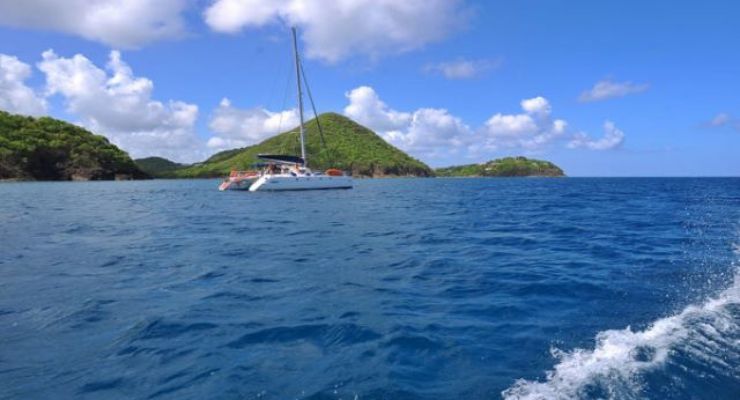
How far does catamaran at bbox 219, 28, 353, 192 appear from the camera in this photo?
61656 millimetres

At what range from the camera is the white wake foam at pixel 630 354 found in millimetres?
5789

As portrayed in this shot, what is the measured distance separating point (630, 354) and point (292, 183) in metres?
57.1

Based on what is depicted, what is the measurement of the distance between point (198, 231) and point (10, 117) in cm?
17401

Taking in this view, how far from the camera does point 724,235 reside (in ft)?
66.3

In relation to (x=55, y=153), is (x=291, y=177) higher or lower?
lower

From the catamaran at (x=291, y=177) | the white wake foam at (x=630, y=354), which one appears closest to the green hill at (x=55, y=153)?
the catamaran at (x=291, y=177)

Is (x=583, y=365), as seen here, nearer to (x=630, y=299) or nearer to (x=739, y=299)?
(x=630, y=299)

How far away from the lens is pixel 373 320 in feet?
29.1

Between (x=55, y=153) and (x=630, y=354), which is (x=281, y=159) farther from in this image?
(x=55, y=153)

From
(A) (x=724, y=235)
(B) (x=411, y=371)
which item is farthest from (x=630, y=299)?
(A) (x=724, y=235)

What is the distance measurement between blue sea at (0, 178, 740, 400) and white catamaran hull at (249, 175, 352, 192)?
4230 cm

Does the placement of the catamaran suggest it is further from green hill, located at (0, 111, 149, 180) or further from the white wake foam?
green hill, located at (0, 111, 149, 180)

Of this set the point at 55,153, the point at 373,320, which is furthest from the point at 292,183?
the point at 55,153

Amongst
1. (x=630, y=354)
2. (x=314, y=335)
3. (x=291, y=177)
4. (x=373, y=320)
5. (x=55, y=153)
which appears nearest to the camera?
(x=630, y=354)
